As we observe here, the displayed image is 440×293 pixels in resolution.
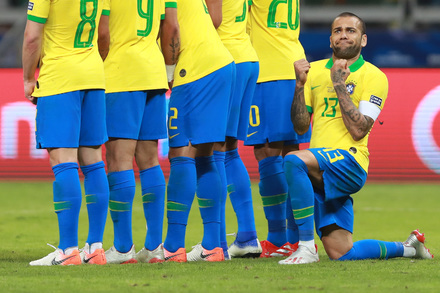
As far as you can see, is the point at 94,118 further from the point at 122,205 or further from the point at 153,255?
the point at 153,255

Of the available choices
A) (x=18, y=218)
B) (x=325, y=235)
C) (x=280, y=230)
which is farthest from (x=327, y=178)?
(x=18, y=218)

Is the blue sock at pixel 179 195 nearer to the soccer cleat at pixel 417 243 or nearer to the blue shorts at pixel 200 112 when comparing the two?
the blue shorts at pixel 200 112

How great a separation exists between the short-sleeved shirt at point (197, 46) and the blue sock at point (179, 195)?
1.83 ft

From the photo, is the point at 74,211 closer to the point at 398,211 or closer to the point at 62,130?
the point at 62,130

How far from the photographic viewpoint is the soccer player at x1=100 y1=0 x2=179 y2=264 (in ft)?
19.3

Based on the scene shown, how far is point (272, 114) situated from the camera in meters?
6.68

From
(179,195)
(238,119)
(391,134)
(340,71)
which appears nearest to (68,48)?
(179,195)

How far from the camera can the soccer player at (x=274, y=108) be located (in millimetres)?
6625

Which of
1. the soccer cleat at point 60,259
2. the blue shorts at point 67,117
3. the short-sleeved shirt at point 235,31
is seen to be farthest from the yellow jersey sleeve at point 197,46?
the soccer cleat at point 60,259

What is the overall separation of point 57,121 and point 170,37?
0.94 meters

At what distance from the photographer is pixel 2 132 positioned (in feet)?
42.2

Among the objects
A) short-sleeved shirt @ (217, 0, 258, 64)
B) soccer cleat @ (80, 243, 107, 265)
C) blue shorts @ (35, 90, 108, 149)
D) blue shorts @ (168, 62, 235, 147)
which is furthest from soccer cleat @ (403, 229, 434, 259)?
blue shorts @ (35, 90, 108, 149)

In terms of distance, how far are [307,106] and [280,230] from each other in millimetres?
997

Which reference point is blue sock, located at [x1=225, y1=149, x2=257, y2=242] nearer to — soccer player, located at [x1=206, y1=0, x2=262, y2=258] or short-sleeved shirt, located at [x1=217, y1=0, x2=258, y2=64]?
soccer player, located at [x1=206, y1=0, x2=262, y2=258]
